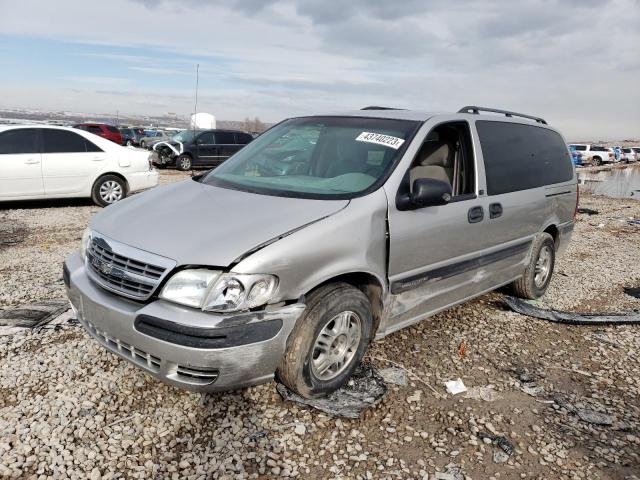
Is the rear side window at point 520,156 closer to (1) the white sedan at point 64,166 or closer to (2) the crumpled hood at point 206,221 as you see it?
(2) the crumpled hood at point 206,221

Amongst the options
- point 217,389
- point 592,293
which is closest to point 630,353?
point 592,293

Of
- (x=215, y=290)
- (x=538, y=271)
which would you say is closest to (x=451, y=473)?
(x=215, y=290)

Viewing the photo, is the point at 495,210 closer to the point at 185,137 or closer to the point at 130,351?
the point at 130,351

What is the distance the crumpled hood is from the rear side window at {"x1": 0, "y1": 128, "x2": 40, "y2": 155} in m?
6.50

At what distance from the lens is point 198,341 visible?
243cm

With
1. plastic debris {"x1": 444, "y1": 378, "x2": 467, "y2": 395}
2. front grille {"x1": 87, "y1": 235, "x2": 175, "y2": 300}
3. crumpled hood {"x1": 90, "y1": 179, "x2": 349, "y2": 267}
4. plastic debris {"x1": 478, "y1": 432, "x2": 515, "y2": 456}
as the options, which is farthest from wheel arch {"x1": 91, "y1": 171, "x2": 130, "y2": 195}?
plastic debris {"x1": 478, "y1": 432, "x2": 515, "y2": 456}

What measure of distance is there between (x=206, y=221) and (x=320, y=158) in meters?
1.17

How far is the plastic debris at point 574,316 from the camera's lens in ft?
14.9

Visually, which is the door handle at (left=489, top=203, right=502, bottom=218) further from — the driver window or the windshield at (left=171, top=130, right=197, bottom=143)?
the windshield at (left=171, top=130, right=197, bottom=143)

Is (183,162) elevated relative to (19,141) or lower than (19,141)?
lower

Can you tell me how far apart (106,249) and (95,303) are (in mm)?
309

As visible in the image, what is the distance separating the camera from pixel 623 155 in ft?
142

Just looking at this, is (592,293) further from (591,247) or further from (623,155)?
(623,155)

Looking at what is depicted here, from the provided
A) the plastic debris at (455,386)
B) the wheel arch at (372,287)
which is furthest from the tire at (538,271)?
the wheel arch at (372,287)
